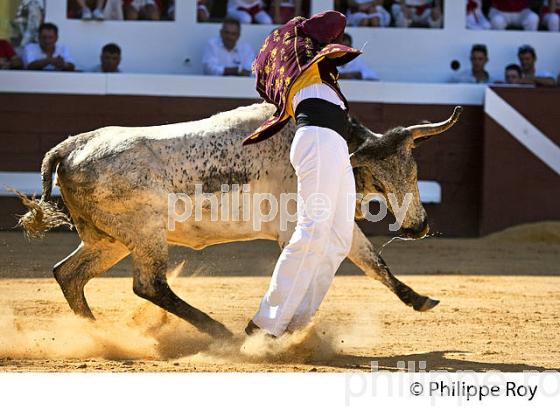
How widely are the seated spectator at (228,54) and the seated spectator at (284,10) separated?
2.05 feet

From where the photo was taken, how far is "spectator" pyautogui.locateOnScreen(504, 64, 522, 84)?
1130cm

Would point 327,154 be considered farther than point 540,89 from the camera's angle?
No

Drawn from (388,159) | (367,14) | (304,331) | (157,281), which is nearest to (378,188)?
(388,159)

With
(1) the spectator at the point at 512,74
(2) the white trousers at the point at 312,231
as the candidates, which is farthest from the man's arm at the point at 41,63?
(2) the white trousers at the point at 312,231

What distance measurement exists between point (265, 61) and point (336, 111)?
44 centimetres

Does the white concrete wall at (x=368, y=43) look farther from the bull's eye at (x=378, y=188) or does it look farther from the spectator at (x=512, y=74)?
the bull's eye at (x=378, y=188)

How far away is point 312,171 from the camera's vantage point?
203 inches

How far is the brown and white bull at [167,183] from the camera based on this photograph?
18.4ft

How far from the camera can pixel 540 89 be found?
1098 cm

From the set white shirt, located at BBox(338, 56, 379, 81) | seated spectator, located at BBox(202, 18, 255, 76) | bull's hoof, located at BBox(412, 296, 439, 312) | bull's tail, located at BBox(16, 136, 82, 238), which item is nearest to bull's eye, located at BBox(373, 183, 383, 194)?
bull's hoof, located at BBox(412, 296, 439, 312)

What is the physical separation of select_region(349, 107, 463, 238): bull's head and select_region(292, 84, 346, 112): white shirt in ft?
2.36

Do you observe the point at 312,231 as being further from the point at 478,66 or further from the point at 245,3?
the point at 245,3
